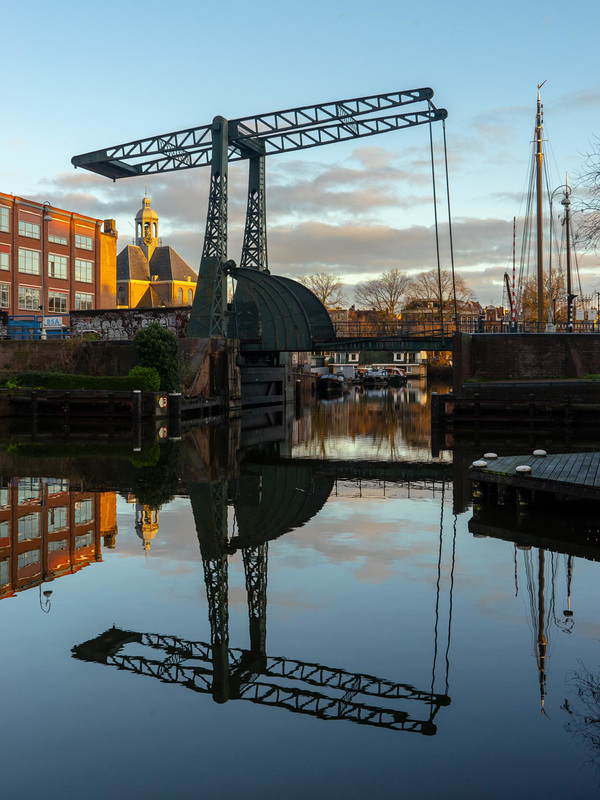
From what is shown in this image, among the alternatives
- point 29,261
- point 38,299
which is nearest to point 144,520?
point 29,261

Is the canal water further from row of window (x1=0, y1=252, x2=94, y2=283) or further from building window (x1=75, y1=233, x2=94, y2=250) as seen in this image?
building window (x1=75, y1=233, x2=94, y2=250)

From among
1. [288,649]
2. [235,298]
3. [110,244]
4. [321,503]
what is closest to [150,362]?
[235,298]

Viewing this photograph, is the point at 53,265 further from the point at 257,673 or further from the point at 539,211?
the point at 257,673

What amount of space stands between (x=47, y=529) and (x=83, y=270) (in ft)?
163

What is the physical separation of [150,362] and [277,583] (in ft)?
80.3

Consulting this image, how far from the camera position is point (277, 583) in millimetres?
8023

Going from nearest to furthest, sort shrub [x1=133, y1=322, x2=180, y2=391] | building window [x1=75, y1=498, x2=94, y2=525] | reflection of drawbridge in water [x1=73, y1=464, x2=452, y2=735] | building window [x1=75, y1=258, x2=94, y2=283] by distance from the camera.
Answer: reflection of drawbridge in water [x1=73, y1=464, x2=452, y2=735]
building window [x1=75, y1=498, x2=94, y2=525]
shrub [x1=133, y1=322, x2=180, y2=391]
building window [x1=75, y1=258, x2=94, y2=283]

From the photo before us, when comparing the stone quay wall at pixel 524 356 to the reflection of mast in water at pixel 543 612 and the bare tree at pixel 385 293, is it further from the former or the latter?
the bare tree at pixel 385 293

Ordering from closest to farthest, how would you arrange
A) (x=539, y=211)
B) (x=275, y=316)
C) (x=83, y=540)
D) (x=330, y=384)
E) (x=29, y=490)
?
(x=83, y=540)
(x=29, y=490)
(x=539, y=211)
(x=275, y=316)
(x=330, y=384)

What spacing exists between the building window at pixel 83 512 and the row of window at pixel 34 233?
137 feet

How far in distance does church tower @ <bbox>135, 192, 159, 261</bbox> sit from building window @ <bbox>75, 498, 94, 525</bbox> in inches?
3796

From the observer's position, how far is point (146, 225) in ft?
352

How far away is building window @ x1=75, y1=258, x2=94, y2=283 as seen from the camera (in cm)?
5649

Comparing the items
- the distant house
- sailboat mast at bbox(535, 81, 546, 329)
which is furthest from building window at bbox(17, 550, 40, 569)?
the distant house
